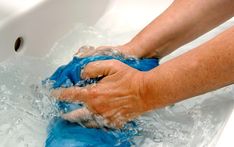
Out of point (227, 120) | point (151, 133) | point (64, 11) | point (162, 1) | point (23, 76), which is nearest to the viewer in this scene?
point (227, 120)

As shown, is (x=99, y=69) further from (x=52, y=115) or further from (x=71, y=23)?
(x=71, y=23)

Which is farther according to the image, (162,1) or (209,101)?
(162,1)

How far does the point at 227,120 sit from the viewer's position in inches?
29.3

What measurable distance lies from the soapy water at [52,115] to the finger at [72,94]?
1.1 inches

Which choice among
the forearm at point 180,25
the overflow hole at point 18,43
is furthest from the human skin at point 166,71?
the overflow hole at point 18,43

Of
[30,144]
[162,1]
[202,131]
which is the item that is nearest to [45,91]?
[30,144]

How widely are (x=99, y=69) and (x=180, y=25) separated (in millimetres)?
233

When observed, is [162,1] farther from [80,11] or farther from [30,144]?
[30,144]

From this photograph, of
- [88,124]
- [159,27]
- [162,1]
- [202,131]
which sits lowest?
[202,131]

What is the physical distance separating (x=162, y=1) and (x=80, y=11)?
0.31 metres

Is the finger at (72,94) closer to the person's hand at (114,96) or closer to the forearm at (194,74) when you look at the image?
the person's hand at (114,96)

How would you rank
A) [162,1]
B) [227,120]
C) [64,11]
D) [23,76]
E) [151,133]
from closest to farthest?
[227,120]
[151,133]
[23,76]
[64,11]
[162,1]

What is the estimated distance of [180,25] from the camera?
955 millimetres

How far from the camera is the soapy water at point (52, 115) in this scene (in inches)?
33.4
